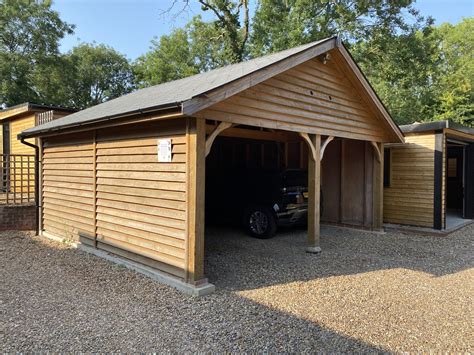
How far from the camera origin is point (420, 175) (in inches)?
357

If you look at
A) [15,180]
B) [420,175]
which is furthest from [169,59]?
[420,175]

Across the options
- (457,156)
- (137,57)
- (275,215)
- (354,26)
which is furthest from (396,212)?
(137,57)

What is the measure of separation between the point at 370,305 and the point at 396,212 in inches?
241

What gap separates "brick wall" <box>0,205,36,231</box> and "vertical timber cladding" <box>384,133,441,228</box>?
9.15 metres

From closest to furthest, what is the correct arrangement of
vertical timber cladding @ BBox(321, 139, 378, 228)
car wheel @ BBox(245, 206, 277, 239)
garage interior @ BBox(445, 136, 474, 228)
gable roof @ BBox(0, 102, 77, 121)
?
car wheel @ BBox(245, 206, 277, 239) → vertical timber cladding @ BBox(321, 139, 378, 228) → garage interior @ BBox(445, 136, 474, 228) → gable roof @ BBox(0, 102, 77, 121)

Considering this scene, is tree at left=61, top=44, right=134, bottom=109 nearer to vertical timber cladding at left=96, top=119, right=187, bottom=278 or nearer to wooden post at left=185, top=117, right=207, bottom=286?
vertical timber cladding at left=96, top=119, right=187, bottom=278

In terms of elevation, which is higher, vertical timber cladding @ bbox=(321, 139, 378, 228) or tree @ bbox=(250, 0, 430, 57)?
tree @ bbox=(250, 0, 430, 57)

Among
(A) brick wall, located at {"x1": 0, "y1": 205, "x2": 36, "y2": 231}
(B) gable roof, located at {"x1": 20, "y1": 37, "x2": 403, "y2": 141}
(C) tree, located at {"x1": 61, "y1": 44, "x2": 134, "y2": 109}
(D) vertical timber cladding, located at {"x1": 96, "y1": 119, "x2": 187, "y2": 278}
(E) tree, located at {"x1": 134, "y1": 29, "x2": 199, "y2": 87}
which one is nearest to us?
(B) gable roof, located at {"x1": 20, "y1": 37, "x2": 403, "y2": 141}

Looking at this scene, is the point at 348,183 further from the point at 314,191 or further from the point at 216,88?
the point at 216,88

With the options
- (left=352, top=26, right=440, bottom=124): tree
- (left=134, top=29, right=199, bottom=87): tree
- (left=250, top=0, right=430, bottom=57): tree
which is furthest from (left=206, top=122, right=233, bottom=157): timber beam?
(left=134, top=29, right=199, bottom=87): tree

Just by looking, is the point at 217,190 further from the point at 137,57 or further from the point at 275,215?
the point at 137,57

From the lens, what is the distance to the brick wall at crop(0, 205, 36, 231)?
832 centimetres

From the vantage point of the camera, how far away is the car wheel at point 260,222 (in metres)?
7.71

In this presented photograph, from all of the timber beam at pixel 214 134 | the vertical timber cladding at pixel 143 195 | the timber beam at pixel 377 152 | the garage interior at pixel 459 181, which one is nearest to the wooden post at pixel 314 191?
the timber beam at pixel 214 134
